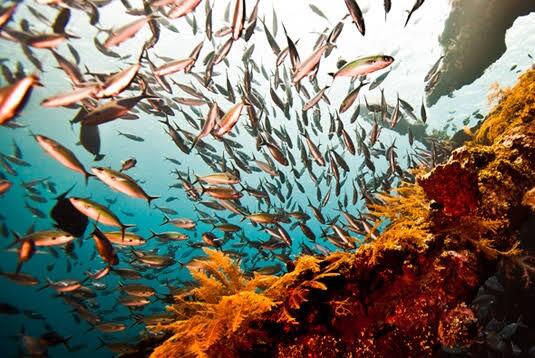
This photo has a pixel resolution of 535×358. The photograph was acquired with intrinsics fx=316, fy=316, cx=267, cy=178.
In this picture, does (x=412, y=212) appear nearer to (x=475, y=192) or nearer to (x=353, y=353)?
(x=475, y=192)

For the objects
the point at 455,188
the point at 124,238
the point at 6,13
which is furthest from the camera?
the point at 124,238

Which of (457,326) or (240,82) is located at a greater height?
(240,82)

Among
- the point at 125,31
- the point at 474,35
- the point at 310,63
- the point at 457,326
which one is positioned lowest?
the point at 457,326

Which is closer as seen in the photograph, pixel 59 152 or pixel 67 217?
pixel 59 152

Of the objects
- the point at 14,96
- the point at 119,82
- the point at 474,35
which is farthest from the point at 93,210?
the point at 474,35

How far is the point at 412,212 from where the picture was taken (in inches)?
151

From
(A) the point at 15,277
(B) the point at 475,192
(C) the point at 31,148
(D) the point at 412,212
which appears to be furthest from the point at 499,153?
(C) the point at 31,148

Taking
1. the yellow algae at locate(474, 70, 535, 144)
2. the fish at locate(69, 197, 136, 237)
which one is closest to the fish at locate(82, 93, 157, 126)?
the fish at locate(69, 197, 136, 237)

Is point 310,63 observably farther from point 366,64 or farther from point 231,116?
point 231,116

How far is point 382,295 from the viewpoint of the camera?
9.99ft

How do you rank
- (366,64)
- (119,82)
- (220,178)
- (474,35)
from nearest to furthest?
(119,82)
(366,64)
(220,178)
(474,35)

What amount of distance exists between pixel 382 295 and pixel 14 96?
3.73 meters

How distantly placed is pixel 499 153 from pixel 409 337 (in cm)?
240

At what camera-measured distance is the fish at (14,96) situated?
265 centimetres
